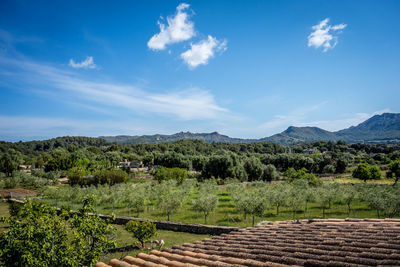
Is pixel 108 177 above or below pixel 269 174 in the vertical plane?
below

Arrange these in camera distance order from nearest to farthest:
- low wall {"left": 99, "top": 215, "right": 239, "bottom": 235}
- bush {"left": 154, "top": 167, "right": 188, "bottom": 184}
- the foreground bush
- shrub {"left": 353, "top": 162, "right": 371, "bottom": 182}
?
the foreground bush
low wall {"left": 99, "top": 215, "right": 239, "bottom": 235}
shrub {"left": 353, "top": 162, "right": 371, "bottom": 182}
bush {"left": 154, "top": 167, "right": 188, "bottom": 184}

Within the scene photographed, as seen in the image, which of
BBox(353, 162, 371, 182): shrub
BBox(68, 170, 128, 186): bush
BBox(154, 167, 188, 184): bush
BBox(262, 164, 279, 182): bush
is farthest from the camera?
BBox(262, 164, 279, 182): bush

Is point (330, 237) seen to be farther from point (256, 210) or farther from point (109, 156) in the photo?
point (109, 156)

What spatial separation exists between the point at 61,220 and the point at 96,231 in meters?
1.15

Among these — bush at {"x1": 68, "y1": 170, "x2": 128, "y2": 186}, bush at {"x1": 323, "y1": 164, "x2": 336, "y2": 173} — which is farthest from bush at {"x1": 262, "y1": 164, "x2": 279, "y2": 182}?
bush at {"x1": 68, "y1": 170, "x2": 128, "y2": 186}

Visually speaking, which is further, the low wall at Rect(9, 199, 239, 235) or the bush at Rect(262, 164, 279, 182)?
the bush at Rect(262, 164, 279, 182)

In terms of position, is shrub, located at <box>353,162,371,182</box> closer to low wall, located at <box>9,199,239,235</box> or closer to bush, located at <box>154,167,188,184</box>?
bush, located at <box>154,167,188,184</box>

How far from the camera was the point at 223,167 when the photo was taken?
56906mm

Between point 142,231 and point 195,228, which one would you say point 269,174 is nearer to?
point 195,228

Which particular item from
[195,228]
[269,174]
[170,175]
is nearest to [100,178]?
[170,175]

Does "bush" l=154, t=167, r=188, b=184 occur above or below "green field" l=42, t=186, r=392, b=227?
above

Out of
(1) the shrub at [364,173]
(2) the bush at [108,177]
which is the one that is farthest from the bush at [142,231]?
(1) the shrub at [364,173]

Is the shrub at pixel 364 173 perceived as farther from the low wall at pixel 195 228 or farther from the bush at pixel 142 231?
the bush at pixel 142 231

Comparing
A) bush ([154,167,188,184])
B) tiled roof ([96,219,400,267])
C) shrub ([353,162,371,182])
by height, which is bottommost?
bush ([154,167,188,184])
